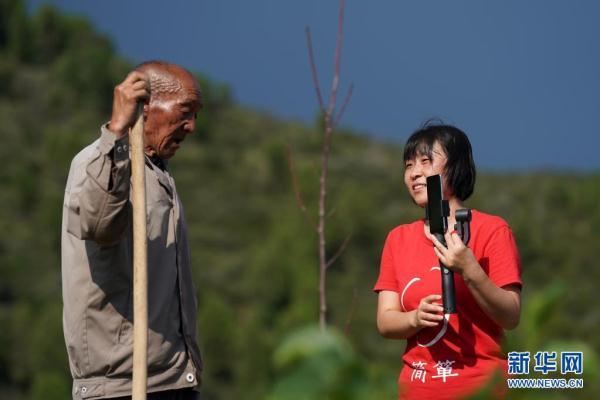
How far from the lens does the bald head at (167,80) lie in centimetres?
339

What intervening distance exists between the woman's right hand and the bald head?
980 mm

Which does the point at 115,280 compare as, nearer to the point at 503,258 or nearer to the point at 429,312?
the point at 429,312

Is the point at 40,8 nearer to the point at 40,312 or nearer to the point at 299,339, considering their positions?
the point at 40,312

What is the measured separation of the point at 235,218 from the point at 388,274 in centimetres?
6382

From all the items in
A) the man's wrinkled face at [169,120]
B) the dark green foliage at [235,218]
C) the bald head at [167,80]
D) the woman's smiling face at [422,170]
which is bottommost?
the woman's smiling face at [422,170]

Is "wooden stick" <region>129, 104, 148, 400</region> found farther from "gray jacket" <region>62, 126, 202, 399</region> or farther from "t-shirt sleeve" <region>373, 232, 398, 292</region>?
"t-shirt sleeve" <region>373, 232, 398, 292</region>

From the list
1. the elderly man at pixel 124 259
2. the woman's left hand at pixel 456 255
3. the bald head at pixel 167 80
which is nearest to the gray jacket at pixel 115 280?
the elderly man at pixel 124 259

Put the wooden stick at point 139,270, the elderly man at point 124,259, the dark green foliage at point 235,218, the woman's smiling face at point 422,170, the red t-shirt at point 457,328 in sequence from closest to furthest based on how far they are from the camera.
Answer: the wooden stick at point 139,270, the elderly man at point 124,259, the red t-shirt at point 457,328, the woman's smiling face at point 422,170, the dark green foliage at point 235,218

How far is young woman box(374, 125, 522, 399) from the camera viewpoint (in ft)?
9.57

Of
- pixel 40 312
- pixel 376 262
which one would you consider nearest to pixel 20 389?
pixel 40 312

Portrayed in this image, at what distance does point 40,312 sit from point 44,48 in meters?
38.5

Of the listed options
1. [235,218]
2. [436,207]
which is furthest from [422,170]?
[235,218]

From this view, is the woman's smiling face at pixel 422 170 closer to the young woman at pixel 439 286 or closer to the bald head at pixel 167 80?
the young woman at pixel 439 286

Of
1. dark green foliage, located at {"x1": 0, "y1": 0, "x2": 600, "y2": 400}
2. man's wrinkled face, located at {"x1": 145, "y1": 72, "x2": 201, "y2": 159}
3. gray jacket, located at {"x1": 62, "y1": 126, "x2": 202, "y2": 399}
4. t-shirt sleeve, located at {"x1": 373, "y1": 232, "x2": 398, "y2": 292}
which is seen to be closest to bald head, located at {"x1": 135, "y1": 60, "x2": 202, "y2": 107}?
man's wrinkled face, located at {"x1": 145, "y1": 72, "x2": 201, "y2": 159}
